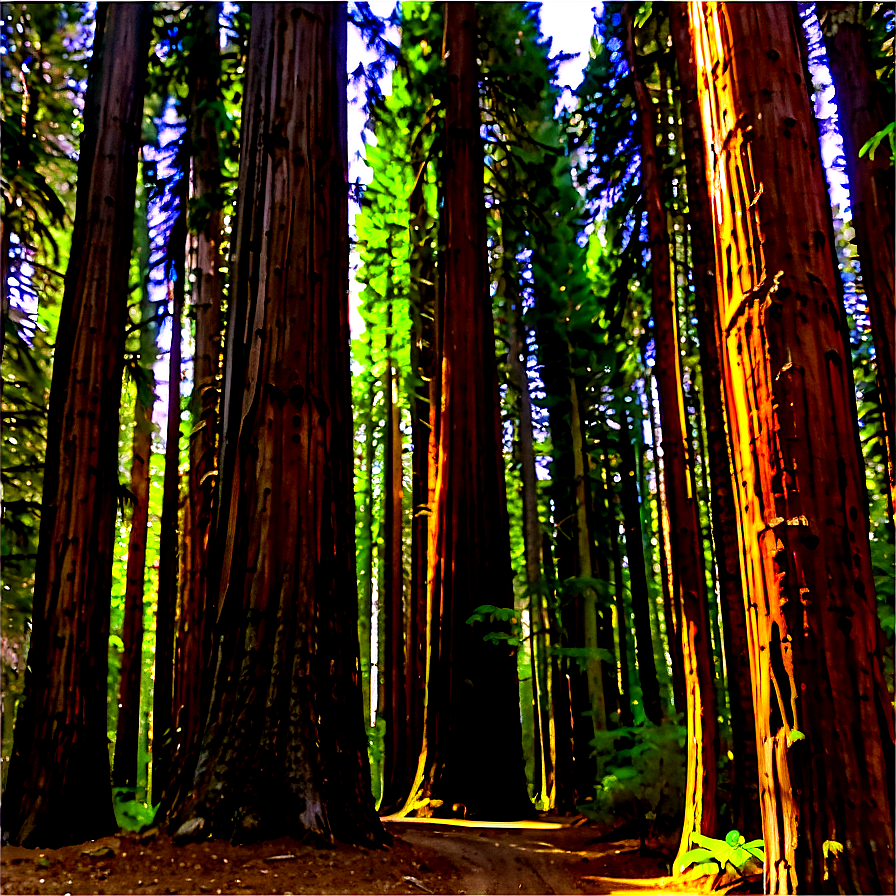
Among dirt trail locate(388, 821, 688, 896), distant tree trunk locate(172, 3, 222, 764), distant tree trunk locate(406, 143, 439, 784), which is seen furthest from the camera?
distant tree trunk locate(406, 143, 439, 784)

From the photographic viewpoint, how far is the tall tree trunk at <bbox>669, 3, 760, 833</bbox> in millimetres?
6766

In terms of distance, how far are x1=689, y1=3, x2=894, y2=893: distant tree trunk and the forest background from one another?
0.9 inches

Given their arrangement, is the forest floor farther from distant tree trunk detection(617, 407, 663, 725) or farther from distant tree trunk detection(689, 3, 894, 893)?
distant tree trunk detection(617, 407, 663, 725)

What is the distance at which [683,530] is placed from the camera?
8.12 m

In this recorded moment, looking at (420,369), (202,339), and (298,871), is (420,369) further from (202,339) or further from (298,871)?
(298,871)

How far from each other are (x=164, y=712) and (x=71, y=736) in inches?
269

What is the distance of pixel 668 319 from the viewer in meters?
8.80

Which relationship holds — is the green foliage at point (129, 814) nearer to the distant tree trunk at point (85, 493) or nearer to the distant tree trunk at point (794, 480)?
the distant tree trunk at point (85, 493)

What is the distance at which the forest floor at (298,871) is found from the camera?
4.24m

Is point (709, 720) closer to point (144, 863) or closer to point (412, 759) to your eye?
point (144, 863)

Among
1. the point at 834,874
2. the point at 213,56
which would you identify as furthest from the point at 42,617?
the point at 213,56

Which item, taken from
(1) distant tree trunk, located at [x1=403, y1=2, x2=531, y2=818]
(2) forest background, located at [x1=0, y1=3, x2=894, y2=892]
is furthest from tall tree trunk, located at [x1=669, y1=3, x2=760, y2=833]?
(1) distant tree trunk, located at [x1=403, y1=2, x2=531, y2=818]

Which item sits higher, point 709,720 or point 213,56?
point 213,56

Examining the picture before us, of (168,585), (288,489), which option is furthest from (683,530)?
(168,585)
